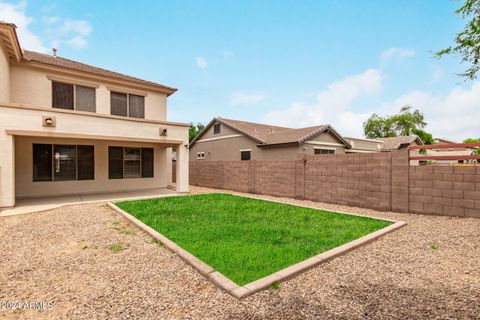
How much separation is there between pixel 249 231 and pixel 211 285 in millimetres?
2284

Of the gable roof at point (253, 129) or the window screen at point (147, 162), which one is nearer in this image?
the window screen at point (147, 162)

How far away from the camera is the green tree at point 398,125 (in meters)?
43.4

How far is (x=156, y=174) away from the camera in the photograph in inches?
525

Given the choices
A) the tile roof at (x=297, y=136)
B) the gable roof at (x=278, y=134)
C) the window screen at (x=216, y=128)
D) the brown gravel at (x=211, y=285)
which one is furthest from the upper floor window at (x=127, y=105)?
the window screen at (x=216, y=128)

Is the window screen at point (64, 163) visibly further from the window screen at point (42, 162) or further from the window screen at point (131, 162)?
the window screen at point (131, 162)

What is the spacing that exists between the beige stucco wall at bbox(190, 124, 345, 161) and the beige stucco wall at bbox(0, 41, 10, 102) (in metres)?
13.9

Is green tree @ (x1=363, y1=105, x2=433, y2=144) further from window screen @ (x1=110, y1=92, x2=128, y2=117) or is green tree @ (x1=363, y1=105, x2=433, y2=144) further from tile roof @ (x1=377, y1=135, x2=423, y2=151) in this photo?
window screen @ (x1=110, y1=92, x2=128, y2=117)

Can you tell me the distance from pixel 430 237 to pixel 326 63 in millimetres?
10148

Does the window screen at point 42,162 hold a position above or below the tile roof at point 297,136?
below

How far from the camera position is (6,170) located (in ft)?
25.3

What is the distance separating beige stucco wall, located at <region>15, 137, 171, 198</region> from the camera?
995 cm

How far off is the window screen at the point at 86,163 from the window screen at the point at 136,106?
2.67 metres

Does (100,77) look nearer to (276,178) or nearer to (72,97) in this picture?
(72,97)

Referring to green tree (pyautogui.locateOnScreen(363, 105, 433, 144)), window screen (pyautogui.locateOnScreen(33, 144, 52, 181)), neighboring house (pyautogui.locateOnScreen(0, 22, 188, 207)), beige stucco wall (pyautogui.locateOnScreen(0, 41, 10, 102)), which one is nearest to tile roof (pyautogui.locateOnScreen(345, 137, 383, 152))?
neighboring house (pyautogui.locateOnScreen(0, 22, 188, 207))
